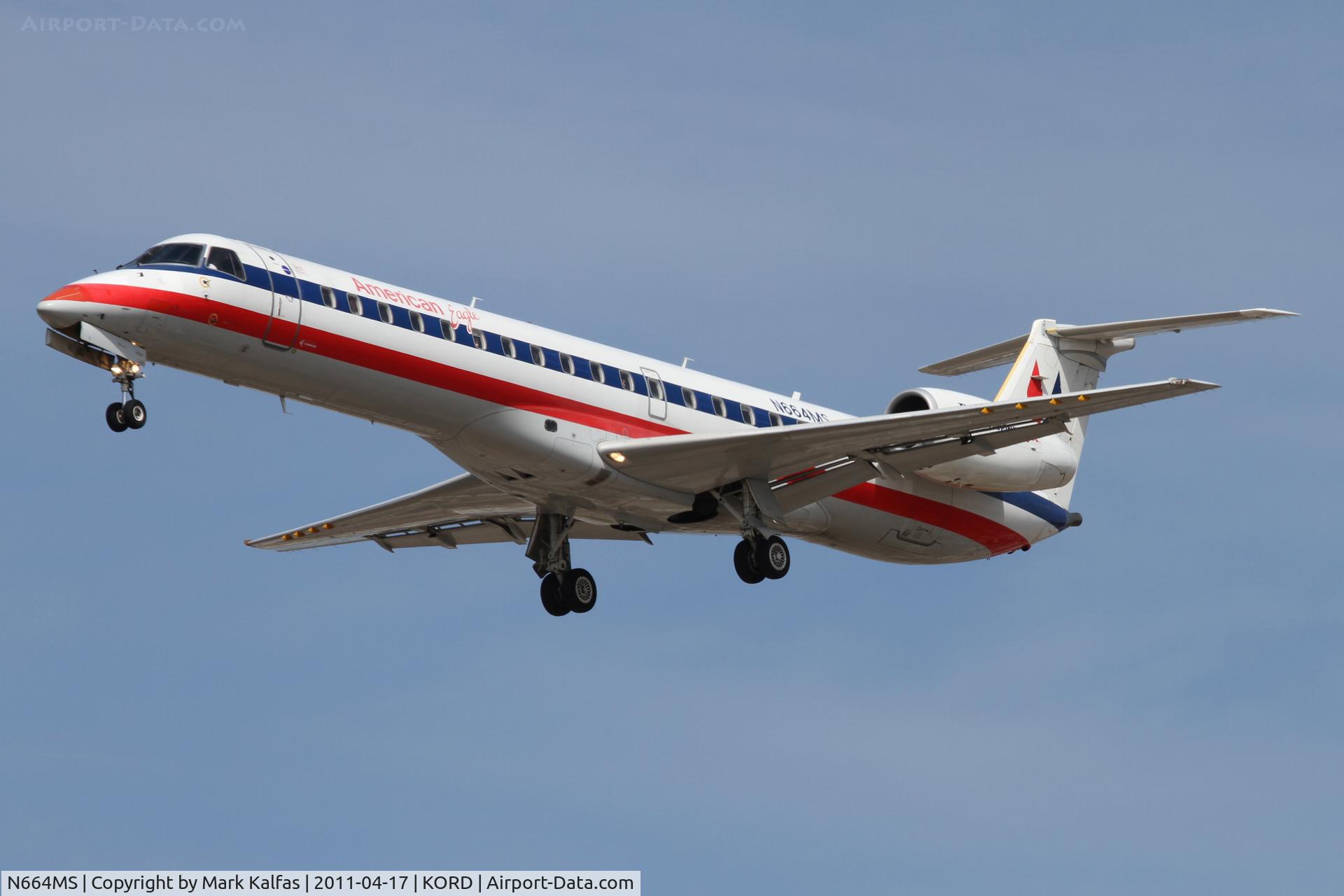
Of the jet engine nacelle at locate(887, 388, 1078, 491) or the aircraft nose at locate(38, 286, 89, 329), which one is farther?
the jet engine nacelle at locate(887, 388, 1078, 491)

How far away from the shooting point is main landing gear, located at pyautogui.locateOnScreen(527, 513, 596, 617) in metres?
28.5

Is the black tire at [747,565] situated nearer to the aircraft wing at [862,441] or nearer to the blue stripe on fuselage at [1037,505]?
the aircraft wing at [862,441]

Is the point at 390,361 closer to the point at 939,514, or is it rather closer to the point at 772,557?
the point at 772,557

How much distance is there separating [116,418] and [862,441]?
10.0 metres

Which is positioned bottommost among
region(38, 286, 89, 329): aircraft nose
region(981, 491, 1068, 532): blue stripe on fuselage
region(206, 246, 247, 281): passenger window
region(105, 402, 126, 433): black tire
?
region(105, 402, 126, 433): black tire

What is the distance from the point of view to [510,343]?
25.3 m

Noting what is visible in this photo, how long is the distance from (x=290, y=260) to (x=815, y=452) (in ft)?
25.3

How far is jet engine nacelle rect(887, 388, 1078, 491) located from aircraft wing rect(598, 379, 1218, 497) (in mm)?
1432

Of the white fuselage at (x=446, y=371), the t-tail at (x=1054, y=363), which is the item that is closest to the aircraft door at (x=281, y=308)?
the white fuselage at (x=446, y=371)

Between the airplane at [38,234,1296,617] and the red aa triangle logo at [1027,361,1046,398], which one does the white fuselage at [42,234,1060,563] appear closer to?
the airplane at [38,234,1296,617]

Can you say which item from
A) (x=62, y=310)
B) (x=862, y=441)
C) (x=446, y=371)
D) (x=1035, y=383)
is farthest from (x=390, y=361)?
(x=1035, y=383)

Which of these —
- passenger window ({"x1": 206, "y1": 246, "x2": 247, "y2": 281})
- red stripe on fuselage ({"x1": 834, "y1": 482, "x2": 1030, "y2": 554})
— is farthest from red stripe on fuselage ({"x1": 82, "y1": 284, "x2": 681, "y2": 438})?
red stripe on fuselage ({"x1": 834, "y1": 482, "x2": 1030, "y2": 554})

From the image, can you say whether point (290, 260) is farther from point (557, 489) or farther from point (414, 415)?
point (557, 489)

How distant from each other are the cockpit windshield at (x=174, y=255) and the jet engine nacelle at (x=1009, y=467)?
34.8 ft
